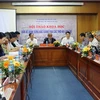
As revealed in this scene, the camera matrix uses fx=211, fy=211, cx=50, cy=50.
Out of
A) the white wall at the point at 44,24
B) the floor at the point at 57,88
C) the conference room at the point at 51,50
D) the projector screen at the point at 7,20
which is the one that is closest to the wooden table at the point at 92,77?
the conference room at the point at 51,50

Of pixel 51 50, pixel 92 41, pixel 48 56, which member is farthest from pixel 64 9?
pixel 92 41

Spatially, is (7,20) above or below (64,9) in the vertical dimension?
below

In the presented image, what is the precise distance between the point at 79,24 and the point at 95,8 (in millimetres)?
1045

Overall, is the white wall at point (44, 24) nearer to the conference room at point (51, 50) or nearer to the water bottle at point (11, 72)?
the conference room at point (51, 50)

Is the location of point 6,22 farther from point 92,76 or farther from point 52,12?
point 92,76

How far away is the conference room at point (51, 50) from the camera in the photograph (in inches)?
153

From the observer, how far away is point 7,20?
9.30m

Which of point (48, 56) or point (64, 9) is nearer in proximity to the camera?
point (48, 56)

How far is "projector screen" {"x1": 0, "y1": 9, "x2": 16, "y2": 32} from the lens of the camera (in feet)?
30.3

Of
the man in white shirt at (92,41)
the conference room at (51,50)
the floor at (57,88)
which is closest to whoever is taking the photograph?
the conference room at (51,50)

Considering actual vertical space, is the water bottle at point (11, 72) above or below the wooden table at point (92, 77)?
above

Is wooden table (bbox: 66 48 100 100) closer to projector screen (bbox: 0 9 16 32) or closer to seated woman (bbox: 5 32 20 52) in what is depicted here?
seated woman (bbox: 5 32 20 52)

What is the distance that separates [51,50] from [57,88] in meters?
3.37

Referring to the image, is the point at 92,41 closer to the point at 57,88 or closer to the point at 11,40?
the point at 57,88
